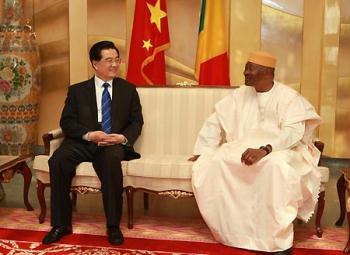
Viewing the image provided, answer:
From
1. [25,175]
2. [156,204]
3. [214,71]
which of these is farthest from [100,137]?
[214,71]

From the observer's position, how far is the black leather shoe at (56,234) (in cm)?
366

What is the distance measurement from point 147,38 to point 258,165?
2.77m

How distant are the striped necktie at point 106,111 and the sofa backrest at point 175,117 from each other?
0.43 metres

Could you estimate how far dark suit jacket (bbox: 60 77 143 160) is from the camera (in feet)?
13.5

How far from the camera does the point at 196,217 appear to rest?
442 centimetres

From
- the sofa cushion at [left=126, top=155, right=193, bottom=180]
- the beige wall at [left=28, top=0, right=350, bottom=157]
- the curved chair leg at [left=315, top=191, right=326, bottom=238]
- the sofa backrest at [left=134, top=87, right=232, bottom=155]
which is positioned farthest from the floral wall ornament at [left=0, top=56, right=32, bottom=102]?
the curved chair leg at [left=315, top=191, right=326, bottom=238]

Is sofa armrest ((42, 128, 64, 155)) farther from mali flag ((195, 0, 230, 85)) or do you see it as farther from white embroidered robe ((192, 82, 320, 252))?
mali flag ((195, 0, 230, 85))

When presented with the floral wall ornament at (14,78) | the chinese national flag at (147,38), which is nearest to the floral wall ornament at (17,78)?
the floral wall ornament at (14,78)

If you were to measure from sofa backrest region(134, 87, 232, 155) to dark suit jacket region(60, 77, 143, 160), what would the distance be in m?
0.27

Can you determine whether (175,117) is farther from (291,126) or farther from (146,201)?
(291,126)

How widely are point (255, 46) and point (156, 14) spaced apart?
1.37 m

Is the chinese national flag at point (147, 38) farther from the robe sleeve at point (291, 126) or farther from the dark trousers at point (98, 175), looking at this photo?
the robe sleeve at point (291, 126)

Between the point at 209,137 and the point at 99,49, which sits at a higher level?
the point at 99,49

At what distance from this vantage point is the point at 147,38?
5.82 m
